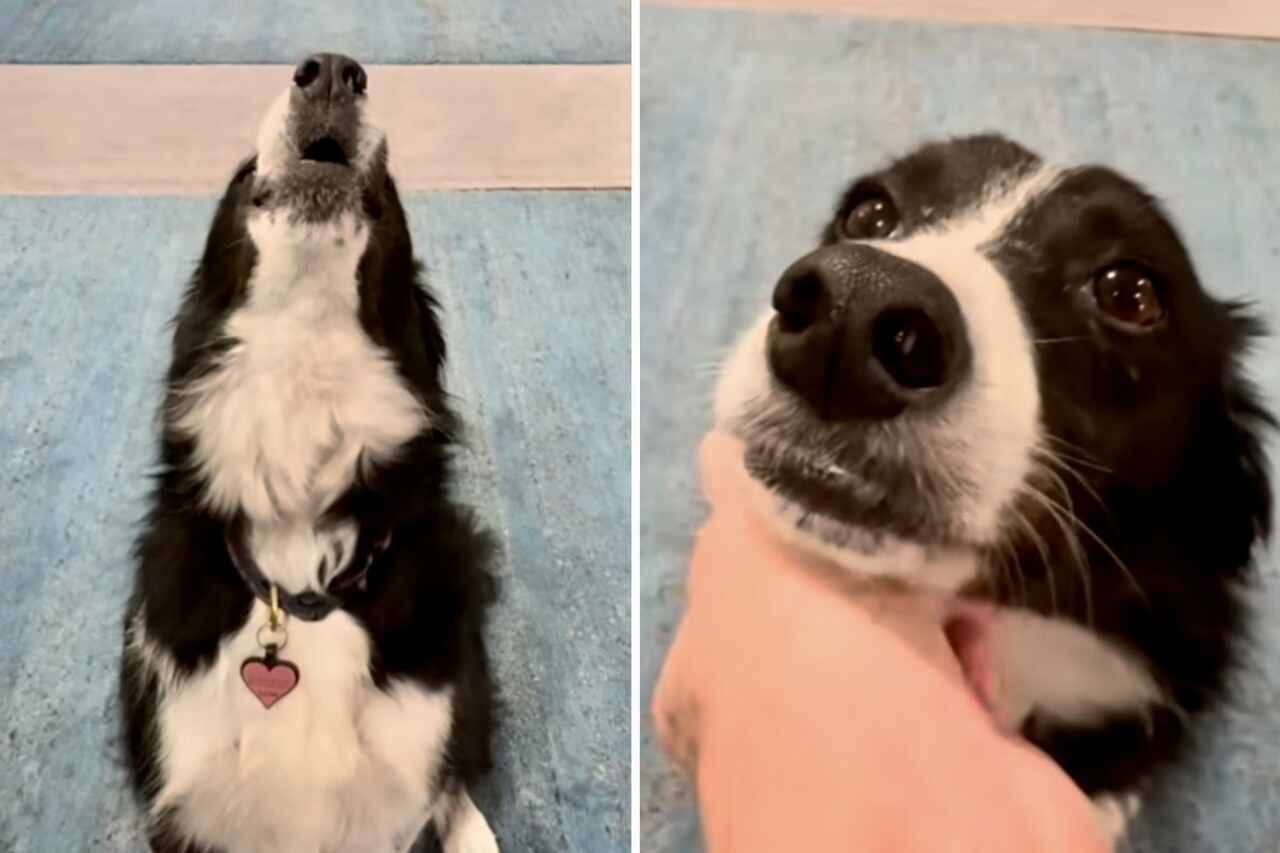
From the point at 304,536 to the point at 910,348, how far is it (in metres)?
0.48

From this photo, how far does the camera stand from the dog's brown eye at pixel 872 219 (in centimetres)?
66

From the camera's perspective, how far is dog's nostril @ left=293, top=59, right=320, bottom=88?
79cm

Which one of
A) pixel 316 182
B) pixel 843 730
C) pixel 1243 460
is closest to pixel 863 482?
pixel 843 730

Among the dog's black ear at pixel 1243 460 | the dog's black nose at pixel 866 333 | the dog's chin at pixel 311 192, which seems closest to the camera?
the dog's black nose at pixel 866 333

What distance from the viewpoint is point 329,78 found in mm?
785

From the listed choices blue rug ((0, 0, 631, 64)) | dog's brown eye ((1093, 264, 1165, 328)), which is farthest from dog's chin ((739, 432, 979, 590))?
blue rug ((0, 0, 631, 64))

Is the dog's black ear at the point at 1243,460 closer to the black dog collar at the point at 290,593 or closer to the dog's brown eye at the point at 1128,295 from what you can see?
the dog's brown eye at the point at 1128,295

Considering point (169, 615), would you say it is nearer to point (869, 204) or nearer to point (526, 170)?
point (526, 170)

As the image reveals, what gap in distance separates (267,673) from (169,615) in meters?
0.08

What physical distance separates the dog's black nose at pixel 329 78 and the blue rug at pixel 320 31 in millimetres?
117

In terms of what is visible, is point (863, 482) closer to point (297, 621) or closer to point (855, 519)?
point (855, 519)

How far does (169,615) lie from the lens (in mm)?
859

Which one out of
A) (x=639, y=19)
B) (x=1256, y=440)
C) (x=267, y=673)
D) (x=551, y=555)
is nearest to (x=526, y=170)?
(x=639, y=19)

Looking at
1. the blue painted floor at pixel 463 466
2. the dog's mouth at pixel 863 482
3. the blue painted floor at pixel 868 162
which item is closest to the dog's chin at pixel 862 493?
the dog's mouth at pixel 863 482
